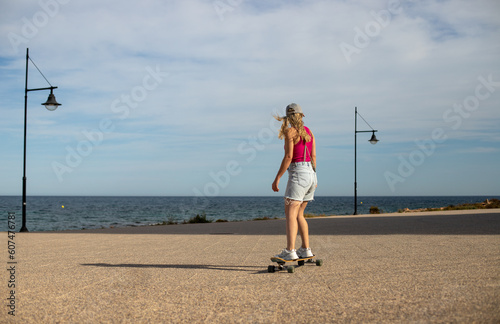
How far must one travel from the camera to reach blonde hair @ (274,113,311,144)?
19.3ft

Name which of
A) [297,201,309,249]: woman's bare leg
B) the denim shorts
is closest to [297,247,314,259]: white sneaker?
[297,201,309,249]: woman's bare leg

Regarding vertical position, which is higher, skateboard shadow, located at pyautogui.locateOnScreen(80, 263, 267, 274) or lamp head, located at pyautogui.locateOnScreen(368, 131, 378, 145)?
lamp head, located at pyautogui.locateOnScreen(368, 131, 378, 145)

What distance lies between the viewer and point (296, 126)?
5906 mm

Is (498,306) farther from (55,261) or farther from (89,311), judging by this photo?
(55,261)

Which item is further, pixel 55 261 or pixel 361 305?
pixel 55 261

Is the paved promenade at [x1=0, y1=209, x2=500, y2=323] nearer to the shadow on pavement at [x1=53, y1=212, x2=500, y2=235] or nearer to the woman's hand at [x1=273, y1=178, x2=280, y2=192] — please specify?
the woman's hand at [x1=273, y1=178, x2=280, y2=192]

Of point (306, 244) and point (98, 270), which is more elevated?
point (306, 244)

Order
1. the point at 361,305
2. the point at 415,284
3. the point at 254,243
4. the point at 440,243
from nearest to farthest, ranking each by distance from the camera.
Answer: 1. the point at 361,305
2. the point at 415,284
3. the point at 440,243
4. the point at 254,243

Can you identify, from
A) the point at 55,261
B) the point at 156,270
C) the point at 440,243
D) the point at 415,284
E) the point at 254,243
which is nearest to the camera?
the point at 415,284

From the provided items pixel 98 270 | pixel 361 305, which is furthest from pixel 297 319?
pixel 98 270

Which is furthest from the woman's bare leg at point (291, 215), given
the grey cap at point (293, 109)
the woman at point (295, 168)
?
the grey cap at point (293, 109)

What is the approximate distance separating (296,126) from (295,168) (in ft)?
1.78

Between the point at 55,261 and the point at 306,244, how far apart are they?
404cm

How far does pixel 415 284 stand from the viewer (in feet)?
15.6
